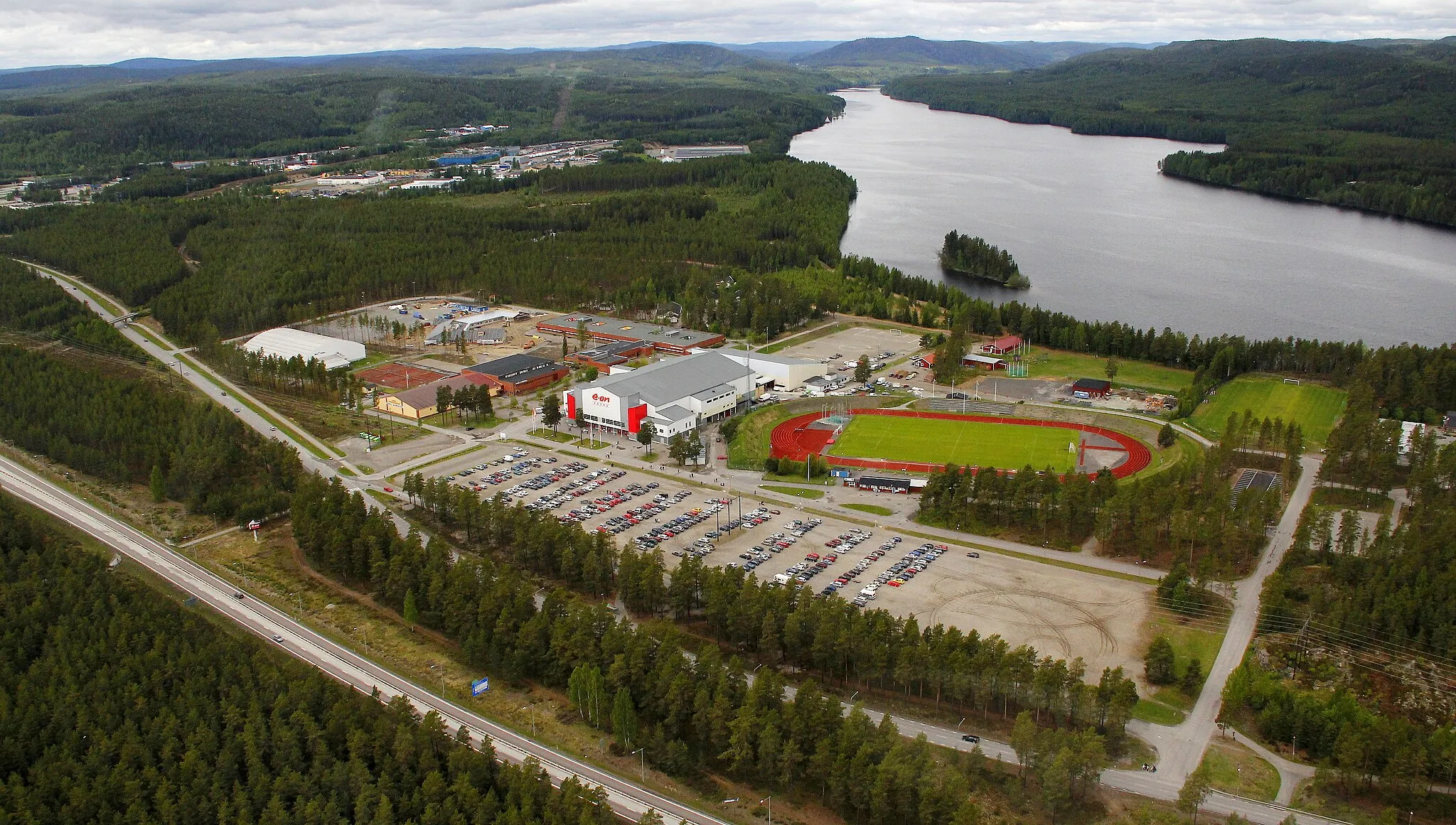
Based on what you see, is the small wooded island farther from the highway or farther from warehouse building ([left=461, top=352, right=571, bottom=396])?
the highway

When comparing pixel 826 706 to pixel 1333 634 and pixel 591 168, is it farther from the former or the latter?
pixel 591 168

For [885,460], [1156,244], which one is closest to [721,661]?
[885,460]

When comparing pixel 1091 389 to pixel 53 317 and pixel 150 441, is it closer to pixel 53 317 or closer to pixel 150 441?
pixel 150 441

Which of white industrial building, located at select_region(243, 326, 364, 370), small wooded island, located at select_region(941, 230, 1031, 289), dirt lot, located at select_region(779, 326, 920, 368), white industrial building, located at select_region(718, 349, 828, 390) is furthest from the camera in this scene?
small wooded island, located at select_region(941, 230, 1031, 289)

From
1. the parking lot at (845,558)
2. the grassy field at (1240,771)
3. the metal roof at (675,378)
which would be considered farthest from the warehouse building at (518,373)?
the grassy field at (1240,771)

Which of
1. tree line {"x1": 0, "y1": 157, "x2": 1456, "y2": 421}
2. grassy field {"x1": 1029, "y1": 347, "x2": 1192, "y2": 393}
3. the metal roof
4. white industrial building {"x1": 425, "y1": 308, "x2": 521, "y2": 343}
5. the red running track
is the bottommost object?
the red running track

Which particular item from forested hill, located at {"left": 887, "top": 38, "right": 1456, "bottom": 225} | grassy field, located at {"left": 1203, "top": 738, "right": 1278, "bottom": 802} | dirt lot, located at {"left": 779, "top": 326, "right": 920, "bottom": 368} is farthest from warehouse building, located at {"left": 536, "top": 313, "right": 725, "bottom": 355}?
forested hill, located at {"left": 887, "top": 38, "right": 1456, "bottom": 225}
